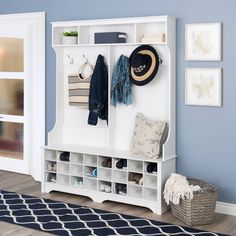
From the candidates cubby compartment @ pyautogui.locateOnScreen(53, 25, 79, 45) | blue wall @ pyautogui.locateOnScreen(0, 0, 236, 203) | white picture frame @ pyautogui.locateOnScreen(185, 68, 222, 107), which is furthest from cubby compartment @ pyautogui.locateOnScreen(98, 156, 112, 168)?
cubby compartment @ pyautogui.locateOnScreen(53, 25, 79, 45)

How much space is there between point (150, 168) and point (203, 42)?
133 cm

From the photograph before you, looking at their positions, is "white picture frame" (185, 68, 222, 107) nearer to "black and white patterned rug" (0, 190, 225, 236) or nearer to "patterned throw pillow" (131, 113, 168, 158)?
"patterned throw pillow" (131, 113, 168, 158)

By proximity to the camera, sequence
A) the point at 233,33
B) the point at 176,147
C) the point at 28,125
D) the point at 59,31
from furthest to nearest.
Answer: the point at 28,125
the point at 59,31
the point at 176,147
the point at 233,33

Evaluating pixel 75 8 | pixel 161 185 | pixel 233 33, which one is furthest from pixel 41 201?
pixel 233 33

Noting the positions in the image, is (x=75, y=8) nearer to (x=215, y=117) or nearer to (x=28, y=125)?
(x=28, y=125)

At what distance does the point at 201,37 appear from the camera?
15.4 feet

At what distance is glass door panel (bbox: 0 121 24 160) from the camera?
6.25 meters

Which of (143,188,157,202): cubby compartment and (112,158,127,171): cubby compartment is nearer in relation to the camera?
(143,188,157,202): cubby compartment

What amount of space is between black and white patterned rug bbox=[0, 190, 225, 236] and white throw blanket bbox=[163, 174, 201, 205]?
0.82ft

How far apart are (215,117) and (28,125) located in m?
2.51

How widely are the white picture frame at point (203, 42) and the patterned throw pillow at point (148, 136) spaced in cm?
73

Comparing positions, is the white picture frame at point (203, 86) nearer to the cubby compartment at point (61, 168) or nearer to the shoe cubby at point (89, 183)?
the shoe cubby at point (89, 183)

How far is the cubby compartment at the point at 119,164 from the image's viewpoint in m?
4.87

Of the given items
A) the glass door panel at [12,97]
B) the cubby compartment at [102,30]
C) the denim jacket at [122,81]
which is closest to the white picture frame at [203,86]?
the denim jacket at [122,81]
